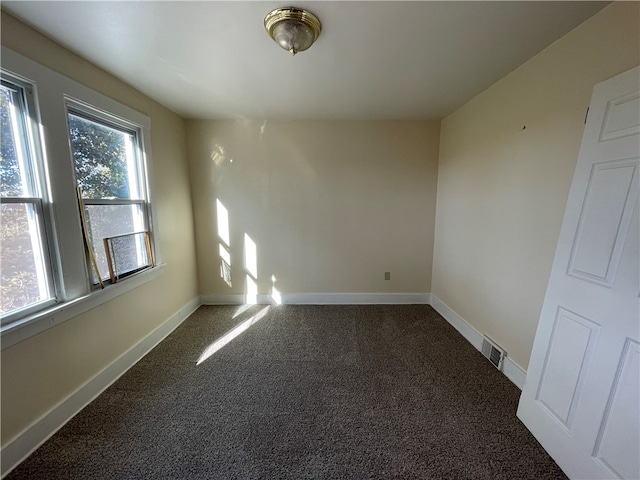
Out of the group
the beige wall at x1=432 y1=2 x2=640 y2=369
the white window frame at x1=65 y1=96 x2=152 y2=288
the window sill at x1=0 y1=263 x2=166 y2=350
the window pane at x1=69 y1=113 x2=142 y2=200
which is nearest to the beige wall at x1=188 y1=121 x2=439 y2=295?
the beige wall at x1=432 y1=2 x2=640 y2=369

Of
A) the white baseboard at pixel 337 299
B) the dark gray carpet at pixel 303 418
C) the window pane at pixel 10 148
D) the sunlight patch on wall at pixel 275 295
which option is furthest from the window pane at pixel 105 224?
the sunlight patch on wall at pixel 275 295

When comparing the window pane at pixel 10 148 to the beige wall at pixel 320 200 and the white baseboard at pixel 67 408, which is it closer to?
the white baseboard at pixel 67 408

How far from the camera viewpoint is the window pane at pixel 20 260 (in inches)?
52.4

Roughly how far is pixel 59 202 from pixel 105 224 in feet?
1.47

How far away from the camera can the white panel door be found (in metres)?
1.09

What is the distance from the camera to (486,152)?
7.37 feet

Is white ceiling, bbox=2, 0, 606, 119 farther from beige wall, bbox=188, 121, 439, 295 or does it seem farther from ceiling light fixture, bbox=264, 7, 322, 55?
beige wall, bbox=188, 121, 439, 295

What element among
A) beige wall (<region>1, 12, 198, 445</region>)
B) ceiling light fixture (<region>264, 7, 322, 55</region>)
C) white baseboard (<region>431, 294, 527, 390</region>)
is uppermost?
ceiling light fixture (<region>264, 7, 322, 55</region>)

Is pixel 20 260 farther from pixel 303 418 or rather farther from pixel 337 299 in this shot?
pixel 337 299

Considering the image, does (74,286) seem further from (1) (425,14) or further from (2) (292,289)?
(1) (425,14)

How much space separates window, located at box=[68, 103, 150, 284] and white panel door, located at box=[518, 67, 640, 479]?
306cm

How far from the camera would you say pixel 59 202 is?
1.55 meters

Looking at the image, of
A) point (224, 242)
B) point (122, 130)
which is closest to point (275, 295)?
point (224, 242)

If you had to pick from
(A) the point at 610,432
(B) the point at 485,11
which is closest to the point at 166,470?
(A) the point at 610,432
